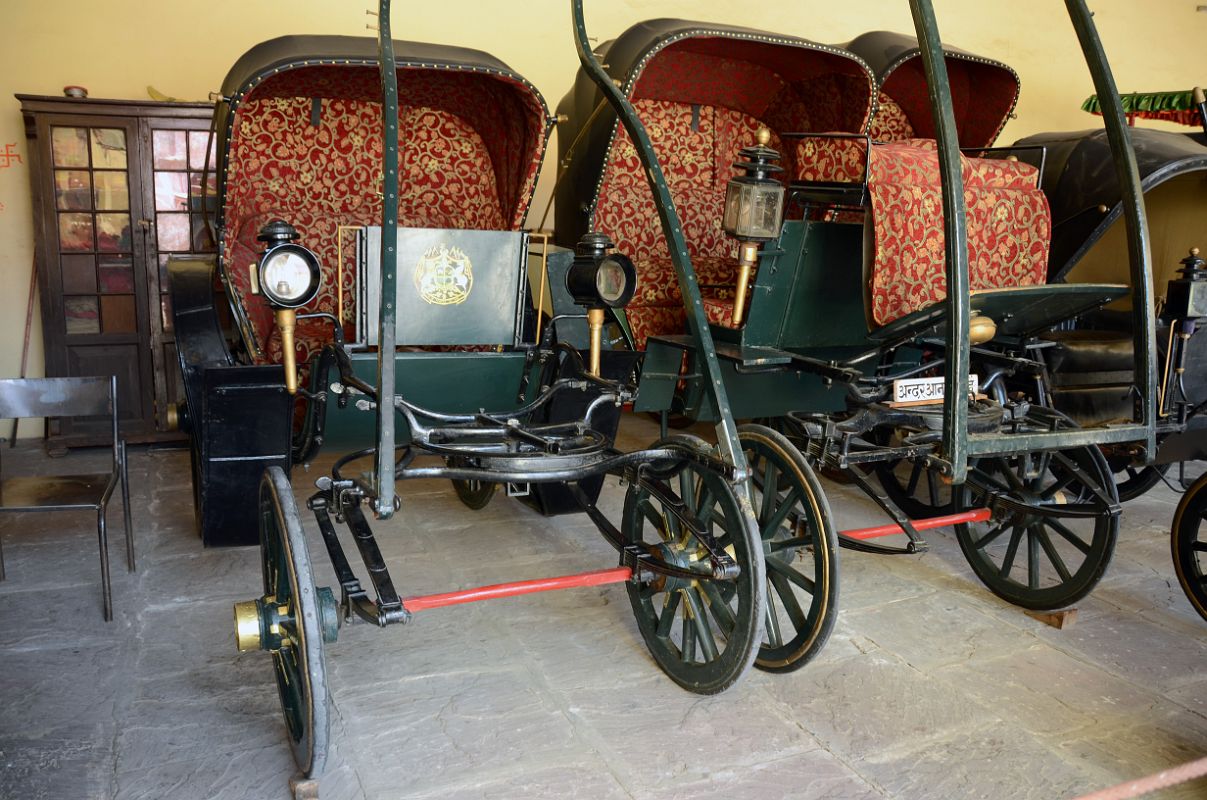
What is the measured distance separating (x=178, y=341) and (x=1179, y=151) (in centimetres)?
401

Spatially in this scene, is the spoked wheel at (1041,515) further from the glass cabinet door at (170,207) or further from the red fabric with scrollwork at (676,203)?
the glass cabinet door at (170,207)

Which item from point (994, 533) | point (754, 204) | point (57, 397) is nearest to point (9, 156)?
point (57, 397)

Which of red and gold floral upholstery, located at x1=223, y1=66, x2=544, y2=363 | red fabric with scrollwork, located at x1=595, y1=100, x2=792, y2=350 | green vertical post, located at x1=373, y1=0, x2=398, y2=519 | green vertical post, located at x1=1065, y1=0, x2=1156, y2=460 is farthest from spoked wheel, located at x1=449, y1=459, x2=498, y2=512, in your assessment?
green vertical post, located at x1=1065, y1=0, x2=1156, y2=460

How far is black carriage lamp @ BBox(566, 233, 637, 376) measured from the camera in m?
2.81

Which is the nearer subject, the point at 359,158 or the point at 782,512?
the point at 782,512

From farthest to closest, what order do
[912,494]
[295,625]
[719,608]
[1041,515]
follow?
1. [912,494]
2. [1041,515]
3. [719,608]
4. [295,625]

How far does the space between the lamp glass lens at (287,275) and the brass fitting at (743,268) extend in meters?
1.67

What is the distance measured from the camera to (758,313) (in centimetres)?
371

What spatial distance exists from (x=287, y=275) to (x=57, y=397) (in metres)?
1.45

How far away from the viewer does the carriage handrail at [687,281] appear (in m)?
2.31

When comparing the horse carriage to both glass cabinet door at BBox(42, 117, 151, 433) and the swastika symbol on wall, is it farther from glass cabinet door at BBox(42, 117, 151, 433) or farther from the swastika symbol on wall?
the swastika symbol on wall

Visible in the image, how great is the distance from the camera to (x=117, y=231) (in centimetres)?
504

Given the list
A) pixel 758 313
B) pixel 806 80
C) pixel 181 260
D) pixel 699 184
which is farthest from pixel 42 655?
pixel 806 80

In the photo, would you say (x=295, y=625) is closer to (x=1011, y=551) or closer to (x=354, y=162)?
(x=1011, y=551)
